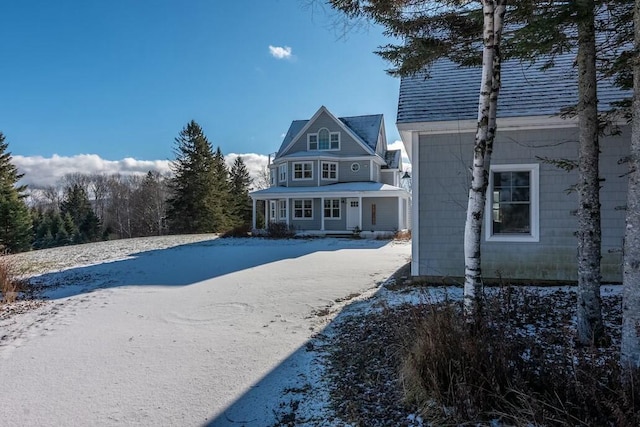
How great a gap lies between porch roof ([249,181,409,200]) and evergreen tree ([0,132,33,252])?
1803 centimetres

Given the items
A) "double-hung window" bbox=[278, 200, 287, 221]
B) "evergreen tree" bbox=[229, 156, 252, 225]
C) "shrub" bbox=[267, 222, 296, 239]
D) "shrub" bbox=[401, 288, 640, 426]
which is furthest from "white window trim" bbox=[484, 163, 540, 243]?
"evergreen tree" bbox=[229, 156, 252, 225]

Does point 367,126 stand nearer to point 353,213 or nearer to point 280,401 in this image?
point 353,213

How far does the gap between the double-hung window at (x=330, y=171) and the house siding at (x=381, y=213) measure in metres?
2.82

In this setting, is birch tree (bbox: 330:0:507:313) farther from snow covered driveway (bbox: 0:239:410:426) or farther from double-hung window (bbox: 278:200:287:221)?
double-hung window (bbox: 278:200:287:221)

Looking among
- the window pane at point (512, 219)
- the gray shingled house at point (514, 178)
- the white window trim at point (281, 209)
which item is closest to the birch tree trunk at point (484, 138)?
the gray shingled house at point (514, 178)

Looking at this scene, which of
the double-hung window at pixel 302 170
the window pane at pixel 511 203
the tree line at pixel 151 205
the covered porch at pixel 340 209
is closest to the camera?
the window pane at pixel 511 203

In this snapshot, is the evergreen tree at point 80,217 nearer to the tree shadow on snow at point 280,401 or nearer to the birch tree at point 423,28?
the tree shadow on snow at point 280,401

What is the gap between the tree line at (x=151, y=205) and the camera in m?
28.8

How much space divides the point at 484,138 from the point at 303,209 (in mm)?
21685

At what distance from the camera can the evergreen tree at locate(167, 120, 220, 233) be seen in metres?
32.6

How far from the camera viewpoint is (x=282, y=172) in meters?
26.7

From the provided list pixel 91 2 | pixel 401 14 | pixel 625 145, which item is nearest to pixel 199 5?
pixel 91 2

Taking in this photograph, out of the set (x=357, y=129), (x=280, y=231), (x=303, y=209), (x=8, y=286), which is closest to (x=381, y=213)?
(x=303, y=209)

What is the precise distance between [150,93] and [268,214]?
12.2 meters
